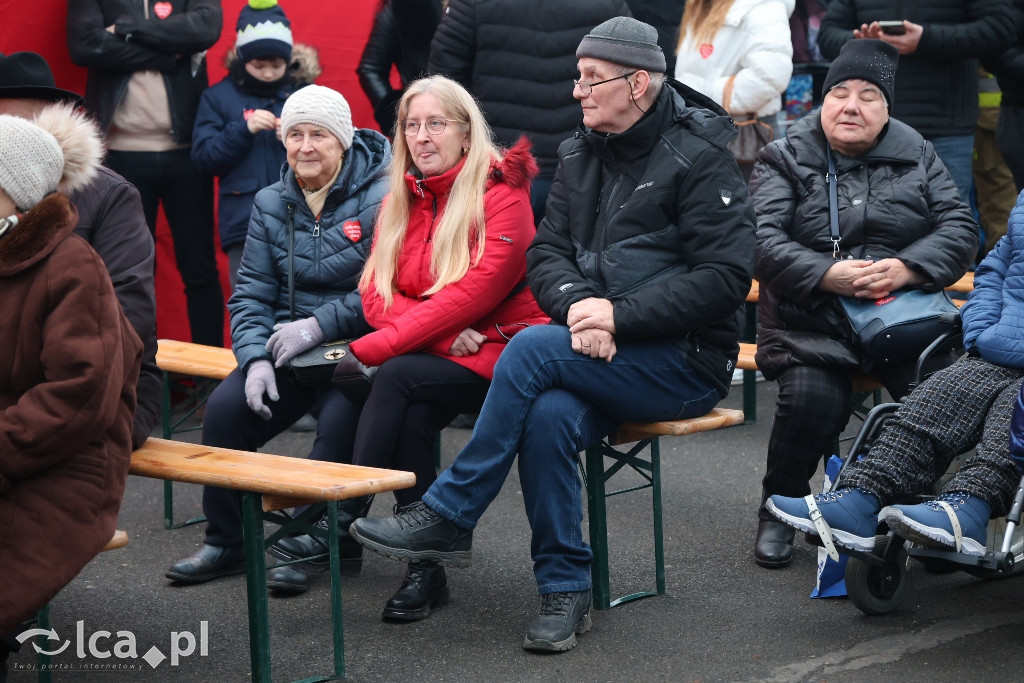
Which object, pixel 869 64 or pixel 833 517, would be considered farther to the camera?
pixel 869 64

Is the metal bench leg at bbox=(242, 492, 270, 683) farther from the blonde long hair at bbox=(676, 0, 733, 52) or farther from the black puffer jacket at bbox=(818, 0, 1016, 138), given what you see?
the black puffer jacket at bbox=(818, 0, 1016, 138)

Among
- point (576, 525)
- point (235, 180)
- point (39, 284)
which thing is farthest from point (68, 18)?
point (576, 525)

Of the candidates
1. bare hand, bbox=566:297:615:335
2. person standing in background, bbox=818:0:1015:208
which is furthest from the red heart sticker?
person standing in background, bbox=818:0:1015:208

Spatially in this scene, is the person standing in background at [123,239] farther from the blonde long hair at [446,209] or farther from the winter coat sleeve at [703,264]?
the winter coat sleeve at [703,264]

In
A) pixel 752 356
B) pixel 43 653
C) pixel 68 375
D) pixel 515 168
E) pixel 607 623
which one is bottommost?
pixel 607 623

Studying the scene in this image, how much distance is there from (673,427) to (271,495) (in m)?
1.32

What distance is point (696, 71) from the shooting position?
729cm

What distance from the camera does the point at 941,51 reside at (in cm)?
676

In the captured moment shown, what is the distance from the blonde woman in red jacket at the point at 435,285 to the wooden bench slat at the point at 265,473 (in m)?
0.50

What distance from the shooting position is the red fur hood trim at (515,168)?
16.1 ft

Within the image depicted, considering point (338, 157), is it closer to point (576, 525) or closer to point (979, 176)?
point (576, 525)

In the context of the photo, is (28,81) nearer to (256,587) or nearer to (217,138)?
(256,587)

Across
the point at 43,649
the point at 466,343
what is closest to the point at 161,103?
the point at 466,343

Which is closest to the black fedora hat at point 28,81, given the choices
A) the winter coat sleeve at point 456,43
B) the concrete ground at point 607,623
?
the concrete ground at point 607,623
